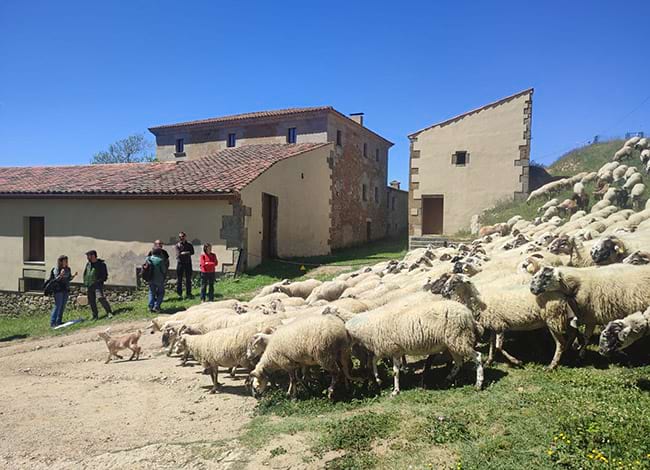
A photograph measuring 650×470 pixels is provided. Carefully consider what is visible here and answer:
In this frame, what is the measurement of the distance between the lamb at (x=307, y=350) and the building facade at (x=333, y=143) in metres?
16.7

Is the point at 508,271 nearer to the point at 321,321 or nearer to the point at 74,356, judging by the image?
the point at 321,321

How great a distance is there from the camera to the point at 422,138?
22125 millimetres

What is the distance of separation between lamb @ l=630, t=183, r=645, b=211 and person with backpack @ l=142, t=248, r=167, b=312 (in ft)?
52.8

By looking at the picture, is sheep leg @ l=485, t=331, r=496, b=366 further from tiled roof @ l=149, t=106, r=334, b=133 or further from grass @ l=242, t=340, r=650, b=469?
tiled roof @ l=149, t=106, r=334, b=133

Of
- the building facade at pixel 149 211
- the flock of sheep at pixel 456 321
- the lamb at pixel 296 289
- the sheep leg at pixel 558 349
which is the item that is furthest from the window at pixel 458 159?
the sheep leg at pixel 558 349

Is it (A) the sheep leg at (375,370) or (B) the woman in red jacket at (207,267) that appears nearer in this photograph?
(A) the sheep leg at (375,370)

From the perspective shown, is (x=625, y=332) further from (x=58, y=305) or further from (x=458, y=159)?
(x=458, y=159)

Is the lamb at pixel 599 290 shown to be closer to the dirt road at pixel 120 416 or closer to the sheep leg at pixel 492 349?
the sheep leg at pixel 492 349

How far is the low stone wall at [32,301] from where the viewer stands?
1720 cm

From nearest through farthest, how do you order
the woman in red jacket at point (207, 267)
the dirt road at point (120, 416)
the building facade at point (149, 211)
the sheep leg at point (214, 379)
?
the dirt road at point (120, 416)
the sheep leg at point (214, 379)
the woman in red jacket at point (207, 267)
the building facade at point (149, 211)

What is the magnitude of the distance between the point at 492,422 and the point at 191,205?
13.9m

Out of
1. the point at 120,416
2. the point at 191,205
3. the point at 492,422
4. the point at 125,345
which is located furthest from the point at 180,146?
the point at 492,422

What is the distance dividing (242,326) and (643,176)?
19.3 metres

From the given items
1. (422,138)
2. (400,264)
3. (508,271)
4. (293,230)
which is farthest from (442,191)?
(508,271)
